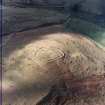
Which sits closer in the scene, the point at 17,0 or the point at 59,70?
the point at 59,70

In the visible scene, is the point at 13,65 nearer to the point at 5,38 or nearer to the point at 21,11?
the point at 5,38

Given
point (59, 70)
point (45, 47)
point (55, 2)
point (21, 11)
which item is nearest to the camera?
point (59, 70)

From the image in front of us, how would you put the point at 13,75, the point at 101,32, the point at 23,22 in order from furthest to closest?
the point at 101,32, the point at 23,22, the point at 13,75

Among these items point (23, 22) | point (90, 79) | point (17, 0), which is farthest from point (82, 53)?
point (17, 0)

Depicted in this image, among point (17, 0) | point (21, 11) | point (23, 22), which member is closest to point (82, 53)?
point (23, 22)

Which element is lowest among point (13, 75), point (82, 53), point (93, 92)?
point (93, 92)

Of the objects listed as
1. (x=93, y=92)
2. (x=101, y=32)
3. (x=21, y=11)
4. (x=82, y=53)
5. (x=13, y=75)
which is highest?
(x=21, y=11)

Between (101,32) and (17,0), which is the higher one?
(17,0)

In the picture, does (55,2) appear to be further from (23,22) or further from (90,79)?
(90,79)

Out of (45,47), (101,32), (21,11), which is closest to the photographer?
(45,47)
